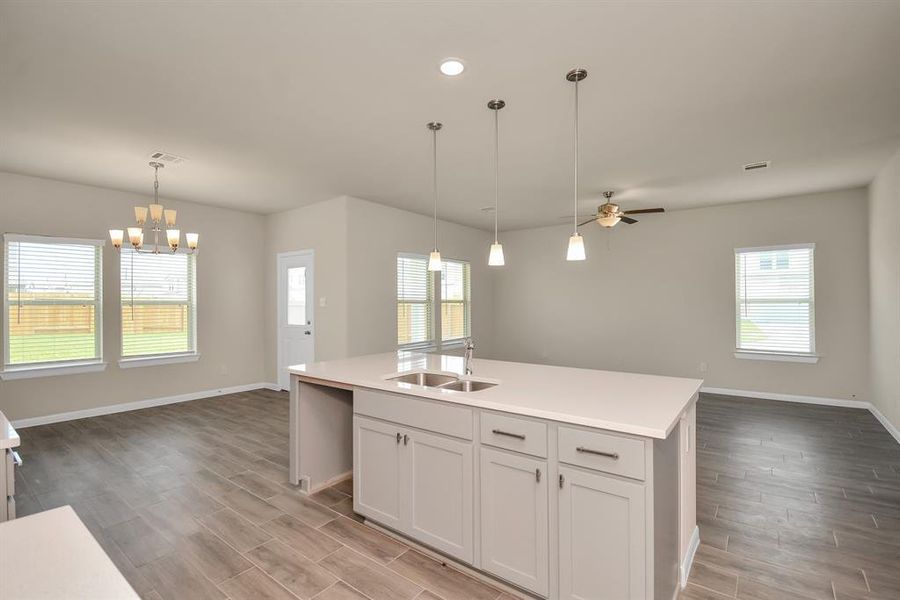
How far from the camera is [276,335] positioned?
21.3 feet

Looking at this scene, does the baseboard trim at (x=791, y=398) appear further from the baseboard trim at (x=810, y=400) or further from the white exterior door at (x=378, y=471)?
the white exterior door at (x=378, y=471)

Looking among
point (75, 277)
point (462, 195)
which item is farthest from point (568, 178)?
point (75, 277)

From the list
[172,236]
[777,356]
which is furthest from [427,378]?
[777,356]

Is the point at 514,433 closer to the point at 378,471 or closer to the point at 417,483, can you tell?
the point at 417,483

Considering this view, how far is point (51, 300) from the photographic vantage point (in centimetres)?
479

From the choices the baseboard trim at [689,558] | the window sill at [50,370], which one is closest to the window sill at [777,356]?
the baseboard trim at [689,558]

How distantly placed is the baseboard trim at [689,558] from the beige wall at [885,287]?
10.8ft

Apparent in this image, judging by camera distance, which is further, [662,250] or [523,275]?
[523,275]

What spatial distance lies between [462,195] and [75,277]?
4.56m

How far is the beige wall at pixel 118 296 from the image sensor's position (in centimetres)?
464

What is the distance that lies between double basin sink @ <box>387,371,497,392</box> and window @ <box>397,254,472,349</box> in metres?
3.46

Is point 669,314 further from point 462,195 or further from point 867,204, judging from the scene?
point 462,195

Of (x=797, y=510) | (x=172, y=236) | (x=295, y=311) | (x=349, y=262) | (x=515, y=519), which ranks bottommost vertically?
(x=797, y=510)

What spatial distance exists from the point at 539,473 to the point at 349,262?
13.7 feet
